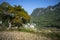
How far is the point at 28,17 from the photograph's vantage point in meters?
7.84

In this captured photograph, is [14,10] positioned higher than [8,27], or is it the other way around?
[14,10]

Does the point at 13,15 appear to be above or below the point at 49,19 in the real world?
above

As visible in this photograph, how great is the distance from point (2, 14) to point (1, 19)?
1.45 feet

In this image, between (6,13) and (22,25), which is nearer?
(6,13)

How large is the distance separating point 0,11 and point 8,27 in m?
1.08

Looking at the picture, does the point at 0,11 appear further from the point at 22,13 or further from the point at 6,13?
the point at 22,13

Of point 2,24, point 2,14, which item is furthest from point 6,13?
point 2,24

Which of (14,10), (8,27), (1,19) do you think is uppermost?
(14,10)

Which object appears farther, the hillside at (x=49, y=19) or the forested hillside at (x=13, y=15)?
the hillside at (x=49, y=19)

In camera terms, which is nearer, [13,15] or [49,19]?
[13,15]

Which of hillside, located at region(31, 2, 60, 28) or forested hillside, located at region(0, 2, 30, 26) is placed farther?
hillside, located at region(31, 2, 60, 28)

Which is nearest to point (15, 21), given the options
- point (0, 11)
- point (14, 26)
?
point (14, 26)

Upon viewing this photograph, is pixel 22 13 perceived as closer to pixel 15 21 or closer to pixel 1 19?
pixel 15 21

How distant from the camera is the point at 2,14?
7543 millimetres
